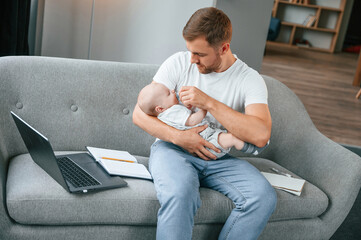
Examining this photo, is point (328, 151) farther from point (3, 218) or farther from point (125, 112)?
point (3, 218)

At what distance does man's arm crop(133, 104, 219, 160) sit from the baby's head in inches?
2.2

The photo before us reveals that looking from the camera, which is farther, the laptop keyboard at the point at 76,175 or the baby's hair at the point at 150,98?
the baby's hair at the point at 150,98

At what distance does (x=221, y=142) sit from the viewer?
201 cm

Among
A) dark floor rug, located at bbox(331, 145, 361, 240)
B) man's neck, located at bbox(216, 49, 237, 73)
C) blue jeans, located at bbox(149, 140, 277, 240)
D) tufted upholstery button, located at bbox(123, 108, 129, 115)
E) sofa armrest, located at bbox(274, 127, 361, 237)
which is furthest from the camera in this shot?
dark floor rug, located at bbox(331, 145, 361, 240)

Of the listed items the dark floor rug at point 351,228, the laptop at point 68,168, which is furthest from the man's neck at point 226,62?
the dark floor rug at point 351,228

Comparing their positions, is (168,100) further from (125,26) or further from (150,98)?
(125,26)

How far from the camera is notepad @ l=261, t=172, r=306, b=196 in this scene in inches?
84.3

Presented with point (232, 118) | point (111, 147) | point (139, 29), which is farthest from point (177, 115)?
point (139, 29)

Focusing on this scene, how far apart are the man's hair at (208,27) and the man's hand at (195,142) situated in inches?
15.4

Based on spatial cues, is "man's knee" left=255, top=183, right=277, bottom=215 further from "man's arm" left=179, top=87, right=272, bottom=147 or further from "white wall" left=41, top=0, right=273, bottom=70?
"white wall" left=41, top=0, right=273, bottom=70

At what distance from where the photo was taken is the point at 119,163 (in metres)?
2.07

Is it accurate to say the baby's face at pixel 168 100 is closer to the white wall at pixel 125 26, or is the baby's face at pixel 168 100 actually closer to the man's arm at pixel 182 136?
the man's arm at pixel 182 136

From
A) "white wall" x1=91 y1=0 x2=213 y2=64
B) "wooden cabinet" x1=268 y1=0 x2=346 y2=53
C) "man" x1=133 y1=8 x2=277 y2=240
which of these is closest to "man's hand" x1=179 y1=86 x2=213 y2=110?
"man" x1=133 y1=8 x2=277 y2=240

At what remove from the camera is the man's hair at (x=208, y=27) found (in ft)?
6.34
